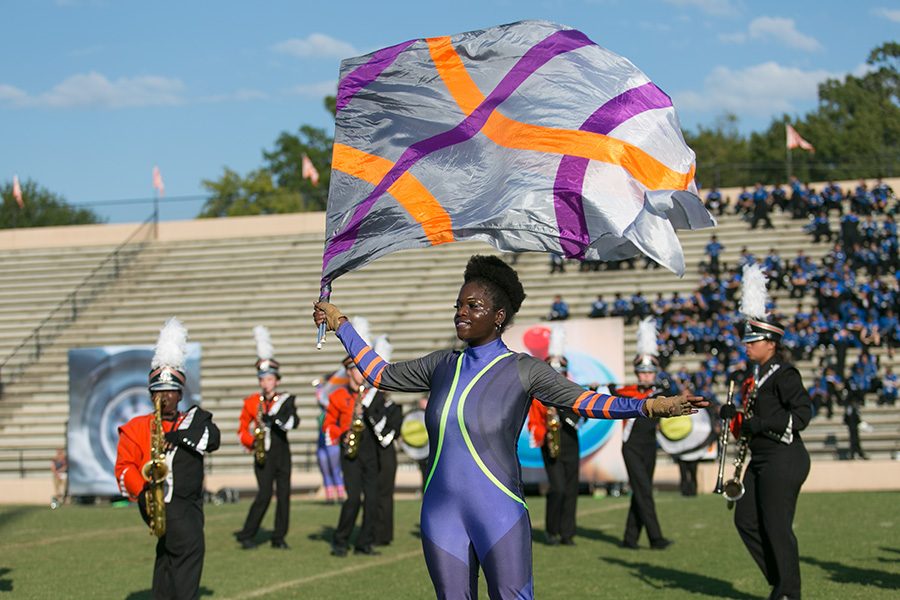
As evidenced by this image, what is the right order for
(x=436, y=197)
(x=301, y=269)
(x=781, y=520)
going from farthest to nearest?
1. (x=301, y=269)
2. (x=781, y=520)
3. (x=436, y=197)

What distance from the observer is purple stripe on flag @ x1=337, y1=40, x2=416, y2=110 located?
6.29 meters

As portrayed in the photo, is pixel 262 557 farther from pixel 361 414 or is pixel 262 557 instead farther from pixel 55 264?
pixel 55 264

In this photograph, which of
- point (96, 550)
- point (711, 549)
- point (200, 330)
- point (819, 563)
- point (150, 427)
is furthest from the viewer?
point (200, 330)

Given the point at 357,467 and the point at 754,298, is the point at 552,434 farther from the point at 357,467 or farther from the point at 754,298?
the point at 754,298

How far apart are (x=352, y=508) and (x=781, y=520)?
514cm

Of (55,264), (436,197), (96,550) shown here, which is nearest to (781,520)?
(436,197)

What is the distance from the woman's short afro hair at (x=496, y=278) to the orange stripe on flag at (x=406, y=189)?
1.25 feet

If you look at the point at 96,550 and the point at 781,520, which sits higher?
the point at 781,520

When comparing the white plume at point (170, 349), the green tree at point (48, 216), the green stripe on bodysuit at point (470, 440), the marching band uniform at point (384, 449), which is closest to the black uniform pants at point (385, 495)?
the marching band uniform at point (384, 449)

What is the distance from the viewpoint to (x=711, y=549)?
11.9 m

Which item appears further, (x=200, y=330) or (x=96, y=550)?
(x=200, y=330)

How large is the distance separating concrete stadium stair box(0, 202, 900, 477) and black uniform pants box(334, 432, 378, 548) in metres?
11.7

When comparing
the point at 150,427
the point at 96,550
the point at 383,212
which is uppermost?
the point at 383,212

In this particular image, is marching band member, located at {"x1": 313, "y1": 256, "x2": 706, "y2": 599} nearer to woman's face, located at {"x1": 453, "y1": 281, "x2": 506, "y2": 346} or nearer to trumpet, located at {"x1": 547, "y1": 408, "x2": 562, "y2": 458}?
woman's face, located at {"x1": 453, "y1": 281, "x2": 506, "y2": 346}
